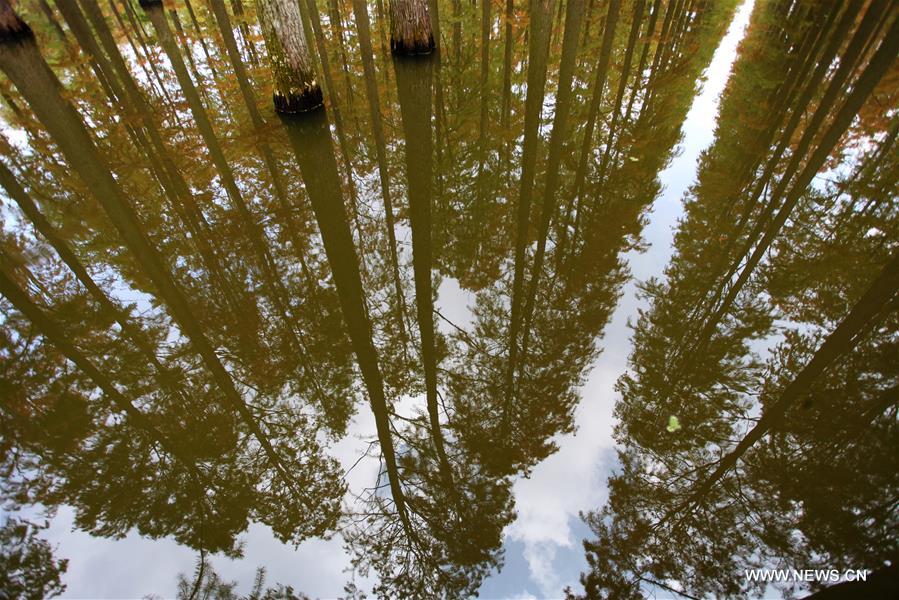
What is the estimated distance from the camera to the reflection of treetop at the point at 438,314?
10.9 ft

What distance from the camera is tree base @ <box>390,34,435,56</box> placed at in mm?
9227

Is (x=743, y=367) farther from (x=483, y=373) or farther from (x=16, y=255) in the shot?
(x=16, y=255)

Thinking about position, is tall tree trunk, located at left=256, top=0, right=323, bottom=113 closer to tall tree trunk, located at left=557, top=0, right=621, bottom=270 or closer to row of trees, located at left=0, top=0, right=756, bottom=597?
row of trees, located at left=0, top=0, right=756, bottom=597

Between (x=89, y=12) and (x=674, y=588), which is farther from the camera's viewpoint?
(x=89, y=12)

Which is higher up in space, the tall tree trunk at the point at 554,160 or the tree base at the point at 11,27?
the tree base at the point at 11,27

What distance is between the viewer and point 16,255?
5633 millimetres

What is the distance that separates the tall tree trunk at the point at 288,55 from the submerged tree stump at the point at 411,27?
239 cm

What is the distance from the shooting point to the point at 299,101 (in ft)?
25.0

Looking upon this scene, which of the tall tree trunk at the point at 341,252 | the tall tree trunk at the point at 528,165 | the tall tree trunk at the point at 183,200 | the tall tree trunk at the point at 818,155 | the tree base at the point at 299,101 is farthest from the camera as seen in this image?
the tree base at the point at 299,101

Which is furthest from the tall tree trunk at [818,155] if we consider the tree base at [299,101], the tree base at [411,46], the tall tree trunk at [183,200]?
the tree base at [411,46]

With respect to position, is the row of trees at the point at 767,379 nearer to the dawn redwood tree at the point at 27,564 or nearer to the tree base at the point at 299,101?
the dawn redwood tree at the point at 27,564

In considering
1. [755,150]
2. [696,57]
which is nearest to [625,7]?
[696,57]

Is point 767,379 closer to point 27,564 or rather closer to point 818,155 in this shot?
point 818,155

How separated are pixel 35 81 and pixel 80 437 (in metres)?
A: 9.87
